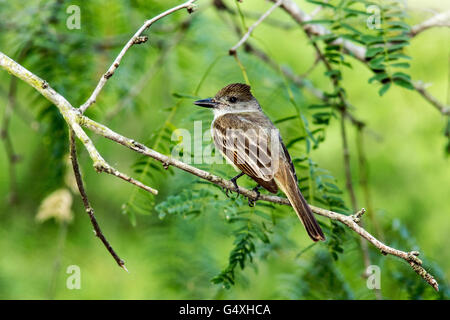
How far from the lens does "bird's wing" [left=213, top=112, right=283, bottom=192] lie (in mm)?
3172

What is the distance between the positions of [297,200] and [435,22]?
182cm

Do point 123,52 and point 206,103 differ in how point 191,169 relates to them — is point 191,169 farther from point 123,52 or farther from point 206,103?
point 206,103

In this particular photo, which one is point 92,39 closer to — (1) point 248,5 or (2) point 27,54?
(2) point 27,54

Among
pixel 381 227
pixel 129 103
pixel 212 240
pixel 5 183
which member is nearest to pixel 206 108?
pixel 129 103

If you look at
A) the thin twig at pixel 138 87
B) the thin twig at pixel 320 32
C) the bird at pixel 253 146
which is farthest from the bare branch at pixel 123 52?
the thin twig at pixel 138 87

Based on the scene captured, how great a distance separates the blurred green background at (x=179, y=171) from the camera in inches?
145

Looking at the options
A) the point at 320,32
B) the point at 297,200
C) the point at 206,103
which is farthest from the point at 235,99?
the point at 297,200

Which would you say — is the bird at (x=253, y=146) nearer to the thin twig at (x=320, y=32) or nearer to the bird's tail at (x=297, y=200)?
the bird's tail at (x=297, y=200)

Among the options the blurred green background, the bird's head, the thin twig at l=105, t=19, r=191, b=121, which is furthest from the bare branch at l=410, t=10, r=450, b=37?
the thin twig at l=105, t=19, r=191, b=121

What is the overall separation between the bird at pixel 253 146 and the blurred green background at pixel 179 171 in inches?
4.2

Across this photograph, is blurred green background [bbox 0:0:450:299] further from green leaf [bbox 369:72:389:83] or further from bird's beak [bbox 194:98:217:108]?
green leaf [bbox 369:72:389:83]

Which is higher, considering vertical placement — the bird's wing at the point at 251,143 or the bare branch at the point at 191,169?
the bird's wing at the point at 251,143

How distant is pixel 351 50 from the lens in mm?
3979

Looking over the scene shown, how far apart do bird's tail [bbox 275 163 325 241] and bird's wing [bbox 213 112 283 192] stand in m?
0.06
